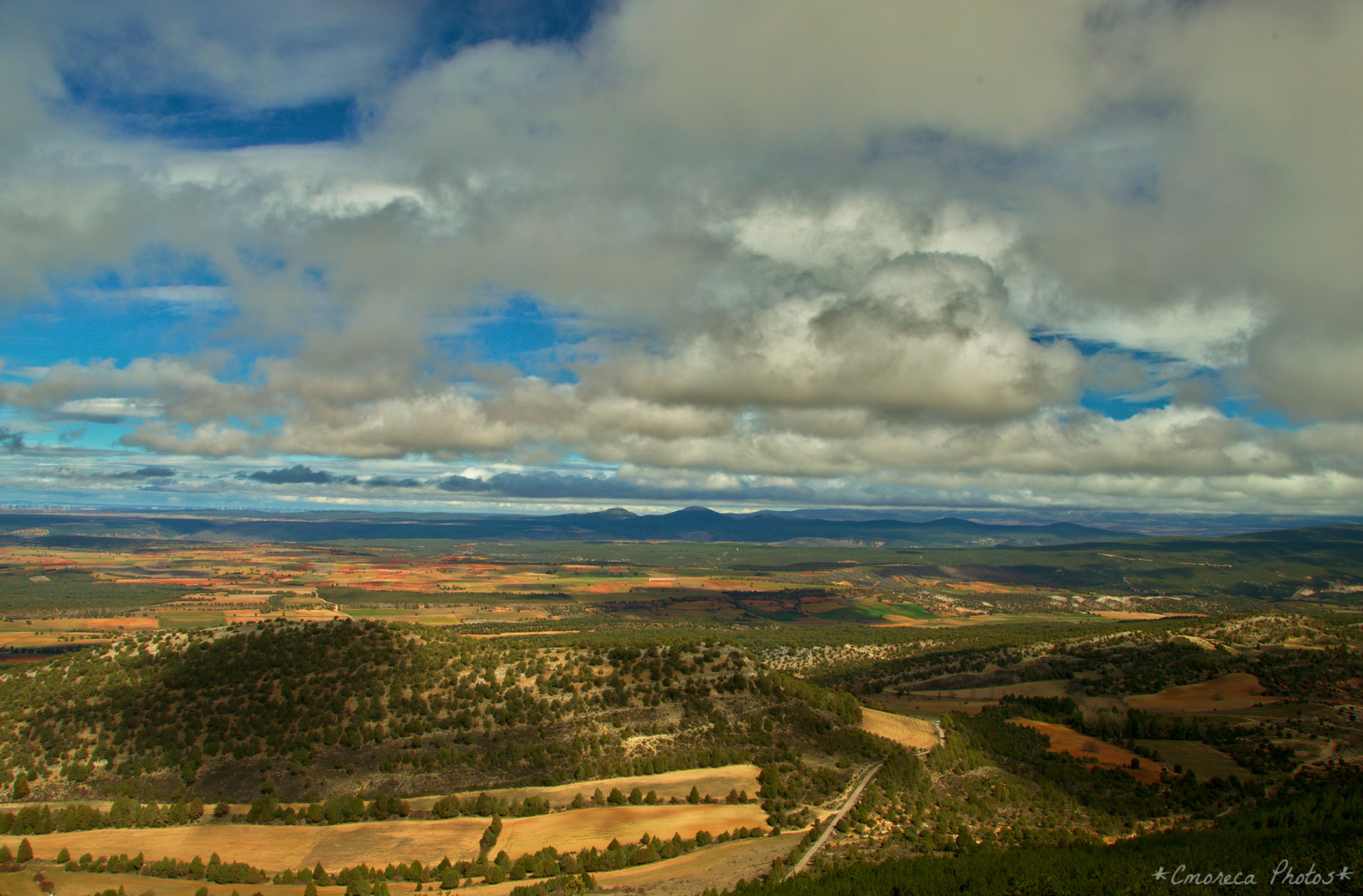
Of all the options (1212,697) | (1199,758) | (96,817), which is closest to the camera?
(96,817)

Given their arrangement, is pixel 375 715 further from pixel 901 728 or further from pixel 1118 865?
pixel 1118 865

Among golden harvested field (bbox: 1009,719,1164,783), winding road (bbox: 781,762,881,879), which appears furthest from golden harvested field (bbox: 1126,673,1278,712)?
winding road (bbox: 781,762,881,879)

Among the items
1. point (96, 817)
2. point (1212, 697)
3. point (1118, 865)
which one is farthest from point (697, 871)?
point (1212, 697)

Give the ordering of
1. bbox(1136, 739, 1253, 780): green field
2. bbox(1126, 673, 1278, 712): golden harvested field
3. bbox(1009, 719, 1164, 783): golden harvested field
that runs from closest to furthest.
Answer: bbox(1136, 739, 1253, 780): green field < bbox(1009, 719, 1164, 783): golden harvested field < bbox(1126, 673, 1278, 712): golden harvested field

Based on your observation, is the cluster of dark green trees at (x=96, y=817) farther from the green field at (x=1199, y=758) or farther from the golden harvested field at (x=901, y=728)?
the green field at (x=1199, y=758)

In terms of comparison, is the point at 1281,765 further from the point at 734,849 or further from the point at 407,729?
the point at 407,729

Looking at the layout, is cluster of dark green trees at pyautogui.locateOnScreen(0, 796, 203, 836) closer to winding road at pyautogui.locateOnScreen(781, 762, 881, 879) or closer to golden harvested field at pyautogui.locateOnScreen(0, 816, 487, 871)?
golden harvested field at pyautogui.locateOnScreen(0, 816, 487, 871)

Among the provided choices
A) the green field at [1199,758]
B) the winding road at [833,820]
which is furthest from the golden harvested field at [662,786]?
the green field at [1199,758]

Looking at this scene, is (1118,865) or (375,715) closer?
(1118,865)
